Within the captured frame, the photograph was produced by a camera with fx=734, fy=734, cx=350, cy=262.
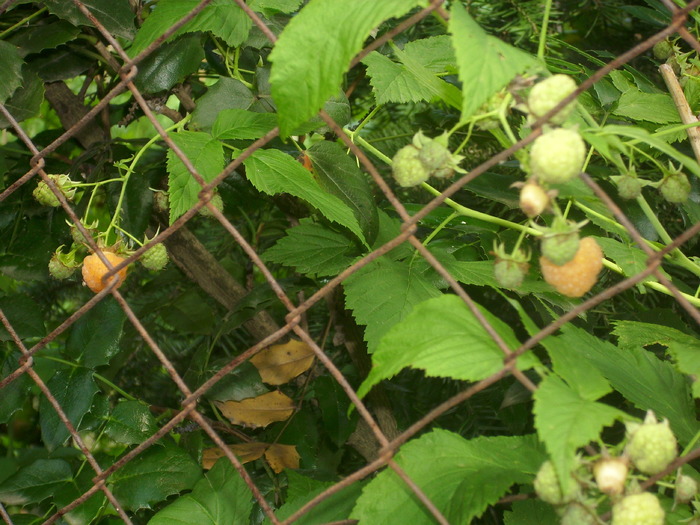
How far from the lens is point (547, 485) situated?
477 millimetres

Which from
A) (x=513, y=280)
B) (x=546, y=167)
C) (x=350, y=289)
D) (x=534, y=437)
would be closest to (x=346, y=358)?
(x=350, y=289)

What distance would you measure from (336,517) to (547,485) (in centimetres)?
35

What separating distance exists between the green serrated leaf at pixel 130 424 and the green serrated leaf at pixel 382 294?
1.07 ft

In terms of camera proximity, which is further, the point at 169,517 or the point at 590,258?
the point at 169,517

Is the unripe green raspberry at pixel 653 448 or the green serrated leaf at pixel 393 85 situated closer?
the unripe green raspberry at pixel 653 448

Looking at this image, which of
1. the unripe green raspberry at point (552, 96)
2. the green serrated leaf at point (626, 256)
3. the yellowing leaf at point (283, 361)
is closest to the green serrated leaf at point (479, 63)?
the unripe green raspberry at point (552, 96)

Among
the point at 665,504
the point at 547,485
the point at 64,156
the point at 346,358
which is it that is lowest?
the point at 346,358

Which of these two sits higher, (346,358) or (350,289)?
(350,289)

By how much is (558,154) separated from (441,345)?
0.17 metres

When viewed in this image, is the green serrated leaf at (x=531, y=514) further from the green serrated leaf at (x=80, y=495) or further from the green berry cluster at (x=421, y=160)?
the green serrated leaf at (x=80, y=495)

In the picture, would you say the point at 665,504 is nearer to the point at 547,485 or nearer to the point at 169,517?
the point at 547,485

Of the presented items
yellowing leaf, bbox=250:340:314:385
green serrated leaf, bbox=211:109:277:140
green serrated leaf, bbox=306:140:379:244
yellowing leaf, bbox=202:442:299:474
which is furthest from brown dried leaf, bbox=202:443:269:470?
green serrated leaf, bbox=211:109:277:140

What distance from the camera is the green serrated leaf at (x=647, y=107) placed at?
862mm

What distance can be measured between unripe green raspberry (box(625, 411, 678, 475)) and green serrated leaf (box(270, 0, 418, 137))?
0.31m
